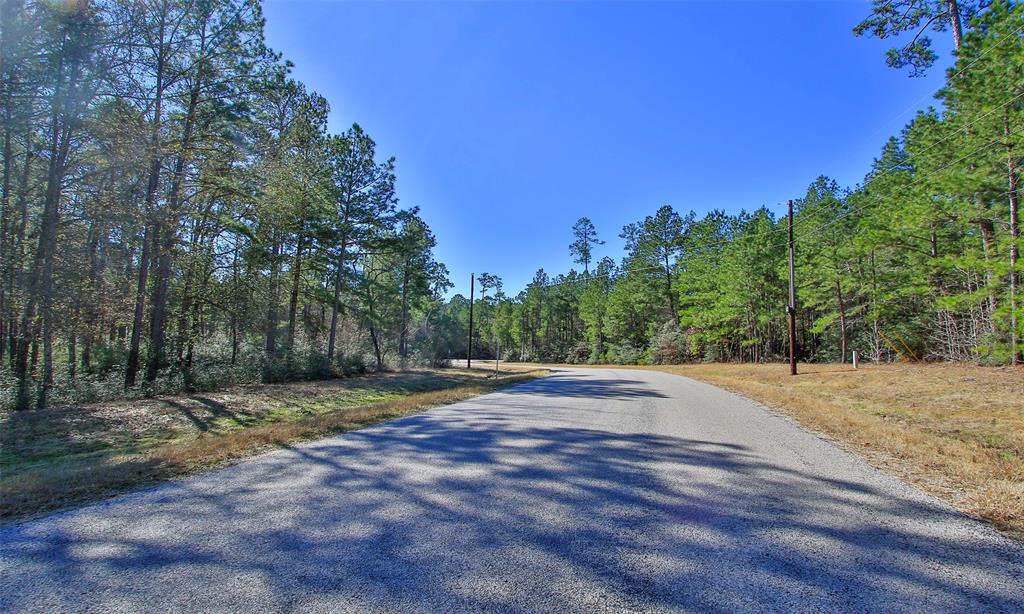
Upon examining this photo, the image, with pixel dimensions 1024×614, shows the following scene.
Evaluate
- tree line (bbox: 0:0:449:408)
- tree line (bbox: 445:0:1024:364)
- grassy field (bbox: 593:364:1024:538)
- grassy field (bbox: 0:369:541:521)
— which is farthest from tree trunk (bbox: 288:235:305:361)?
tree line (bbox: 445:0:1024:364)

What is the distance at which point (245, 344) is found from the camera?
18.0m

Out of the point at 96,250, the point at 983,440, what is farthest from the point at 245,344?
the point at 983,440

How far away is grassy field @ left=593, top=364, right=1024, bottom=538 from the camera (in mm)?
3928

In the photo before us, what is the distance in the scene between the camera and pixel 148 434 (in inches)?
311

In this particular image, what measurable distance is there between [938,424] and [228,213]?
20.4 meters

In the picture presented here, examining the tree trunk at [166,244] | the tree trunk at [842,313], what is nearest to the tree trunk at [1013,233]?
the tree trunk at [842,313]

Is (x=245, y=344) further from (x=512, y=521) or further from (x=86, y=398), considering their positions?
(x=512, y=521)

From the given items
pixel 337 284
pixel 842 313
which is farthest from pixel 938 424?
pixel 842 313

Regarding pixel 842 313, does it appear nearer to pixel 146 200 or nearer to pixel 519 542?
pixel 519 542

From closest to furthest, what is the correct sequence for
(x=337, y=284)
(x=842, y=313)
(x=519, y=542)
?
1. (x=519, y=542)
2. (x=337, y=284)
3. (x=842, y=313)

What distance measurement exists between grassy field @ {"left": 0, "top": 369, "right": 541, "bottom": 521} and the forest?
207cm

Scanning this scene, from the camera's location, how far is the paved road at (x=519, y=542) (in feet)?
7.22

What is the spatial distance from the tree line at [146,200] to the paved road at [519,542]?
10402 mm

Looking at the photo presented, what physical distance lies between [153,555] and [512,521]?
7.48 ft
